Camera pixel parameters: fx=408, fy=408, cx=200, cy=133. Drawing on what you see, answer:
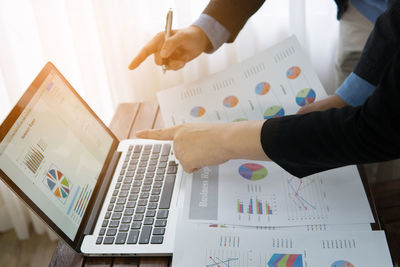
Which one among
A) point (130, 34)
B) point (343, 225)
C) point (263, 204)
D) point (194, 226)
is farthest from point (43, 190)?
point (130, 34)

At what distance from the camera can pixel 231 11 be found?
101cm

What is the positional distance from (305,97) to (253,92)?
0.12 meters

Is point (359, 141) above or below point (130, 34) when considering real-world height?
below

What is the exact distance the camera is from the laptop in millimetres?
638

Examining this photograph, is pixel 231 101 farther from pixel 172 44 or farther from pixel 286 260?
pixel 286 260

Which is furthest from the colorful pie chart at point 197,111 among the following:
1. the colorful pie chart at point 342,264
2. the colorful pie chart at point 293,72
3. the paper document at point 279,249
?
the colorful pie chart at point 342,264

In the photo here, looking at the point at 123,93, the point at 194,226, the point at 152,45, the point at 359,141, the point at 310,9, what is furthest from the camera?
the point at 123,93

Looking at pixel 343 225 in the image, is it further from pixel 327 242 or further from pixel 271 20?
pixel 271 20

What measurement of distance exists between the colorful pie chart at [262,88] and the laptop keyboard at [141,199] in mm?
237

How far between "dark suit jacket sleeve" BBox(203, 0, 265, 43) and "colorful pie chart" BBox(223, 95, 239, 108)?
0.21 meters

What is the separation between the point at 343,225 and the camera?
2.14 ft

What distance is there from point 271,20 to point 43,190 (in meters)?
1.09

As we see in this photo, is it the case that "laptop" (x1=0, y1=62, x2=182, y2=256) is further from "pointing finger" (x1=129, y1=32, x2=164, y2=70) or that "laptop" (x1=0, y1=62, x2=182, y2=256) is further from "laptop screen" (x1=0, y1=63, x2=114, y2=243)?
"pointing finger" (x1=129, y1=32, x2=164, y2=70)

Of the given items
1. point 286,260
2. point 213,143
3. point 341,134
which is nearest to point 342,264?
point 286,260
